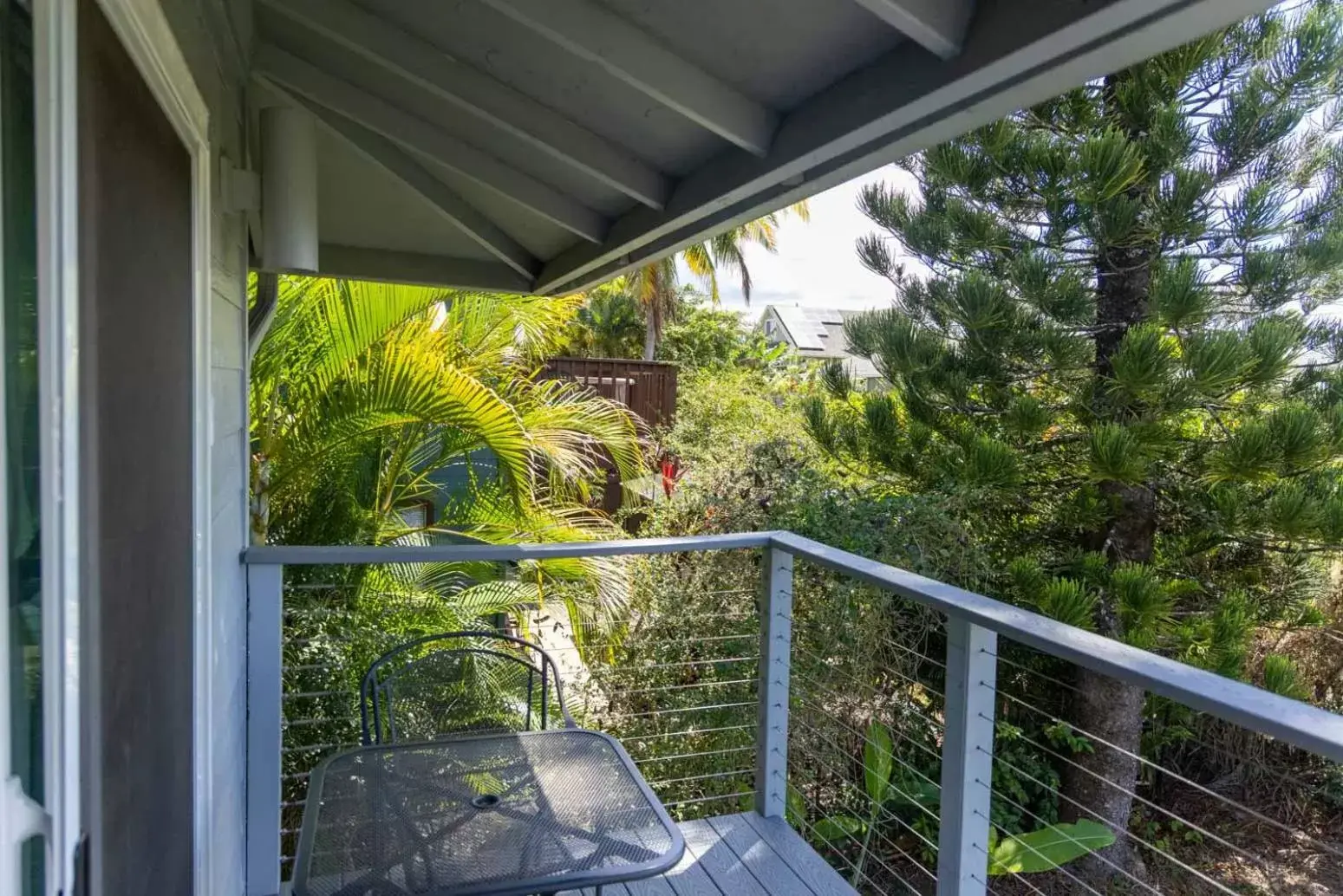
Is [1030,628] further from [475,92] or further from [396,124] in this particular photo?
[396,124]

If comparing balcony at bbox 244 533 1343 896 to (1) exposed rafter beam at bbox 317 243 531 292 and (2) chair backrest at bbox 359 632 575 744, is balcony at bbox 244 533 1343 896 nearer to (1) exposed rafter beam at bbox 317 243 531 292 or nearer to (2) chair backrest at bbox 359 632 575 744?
(2) chair backrest at bbox 359 632 575 744

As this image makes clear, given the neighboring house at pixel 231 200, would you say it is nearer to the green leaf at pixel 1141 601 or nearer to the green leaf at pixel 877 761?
the green leaf at pixel 877 761

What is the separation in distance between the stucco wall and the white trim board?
0.13 ft

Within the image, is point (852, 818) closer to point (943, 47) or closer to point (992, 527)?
point (992, 527)

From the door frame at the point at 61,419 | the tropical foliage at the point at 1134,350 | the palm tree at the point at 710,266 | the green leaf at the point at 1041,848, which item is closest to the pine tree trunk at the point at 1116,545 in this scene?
the tropical foliage at the point at 1134,350

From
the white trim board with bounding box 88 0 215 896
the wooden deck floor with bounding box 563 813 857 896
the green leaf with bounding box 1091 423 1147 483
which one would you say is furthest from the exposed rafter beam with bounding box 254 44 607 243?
the green leaf with bounding box 1091 423 1147 483

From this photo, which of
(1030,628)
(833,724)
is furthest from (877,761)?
(1030,628)

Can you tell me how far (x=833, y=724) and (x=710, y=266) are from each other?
1055 cm

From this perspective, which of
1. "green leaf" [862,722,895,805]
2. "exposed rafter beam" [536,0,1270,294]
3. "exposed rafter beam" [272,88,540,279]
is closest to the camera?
"exposed rafter beam" [536,0,1270,294]

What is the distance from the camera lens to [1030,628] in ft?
5.17

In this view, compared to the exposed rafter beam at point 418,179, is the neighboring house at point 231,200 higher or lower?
lower

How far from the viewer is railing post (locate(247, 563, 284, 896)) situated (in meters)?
2.20

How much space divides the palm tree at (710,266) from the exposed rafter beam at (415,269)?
8562 mm

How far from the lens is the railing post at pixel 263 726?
7.23 feet
